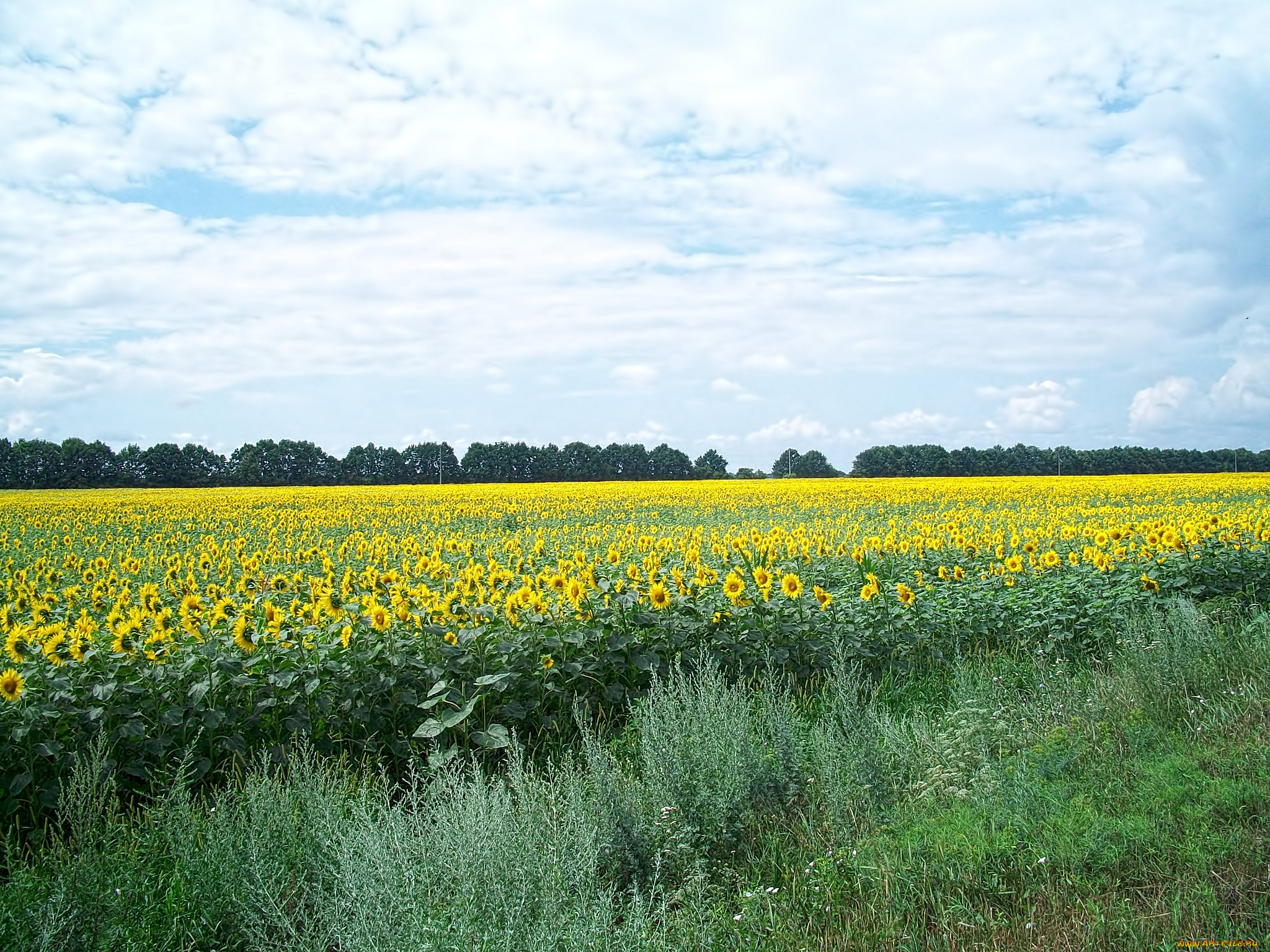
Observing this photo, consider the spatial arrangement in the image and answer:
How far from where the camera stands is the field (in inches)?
131

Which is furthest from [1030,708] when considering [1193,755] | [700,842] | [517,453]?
[517,453]

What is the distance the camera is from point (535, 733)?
5.64 meters

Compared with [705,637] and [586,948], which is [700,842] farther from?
[705,637]

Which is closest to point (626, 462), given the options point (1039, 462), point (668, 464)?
point (668, 464)

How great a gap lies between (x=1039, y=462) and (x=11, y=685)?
254ft

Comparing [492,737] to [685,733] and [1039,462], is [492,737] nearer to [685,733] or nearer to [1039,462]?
[685,733]

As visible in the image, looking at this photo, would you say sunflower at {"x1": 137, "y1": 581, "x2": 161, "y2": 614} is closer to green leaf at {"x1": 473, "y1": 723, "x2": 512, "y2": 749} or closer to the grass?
the grass

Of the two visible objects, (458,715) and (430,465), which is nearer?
(458,715)

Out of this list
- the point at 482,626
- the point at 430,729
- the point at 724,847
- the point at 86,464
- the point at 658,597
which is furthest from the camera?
the point at 86,464

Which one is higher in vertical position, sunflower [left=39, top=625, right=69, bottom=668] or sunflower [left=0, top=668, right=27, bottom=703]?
sunflower [left=39, top=625, right=69, bottom=668]

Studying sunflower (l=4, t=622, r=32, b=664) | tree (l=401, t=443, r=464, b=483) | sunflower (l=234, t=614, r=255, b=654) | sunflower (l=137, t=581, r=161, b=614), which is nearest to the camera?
sunflower (l=4, t=622, r=32, b=664)

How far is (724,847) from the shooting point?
4047 mm

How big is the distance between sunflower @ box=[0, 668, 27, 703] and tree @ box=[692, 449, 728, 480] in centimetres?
6265

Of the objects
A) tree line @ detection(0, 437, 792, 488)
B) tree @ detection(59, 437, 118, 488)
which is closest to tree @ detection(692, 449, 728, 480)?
tree line @ detection(0, 437, 792, 488)
